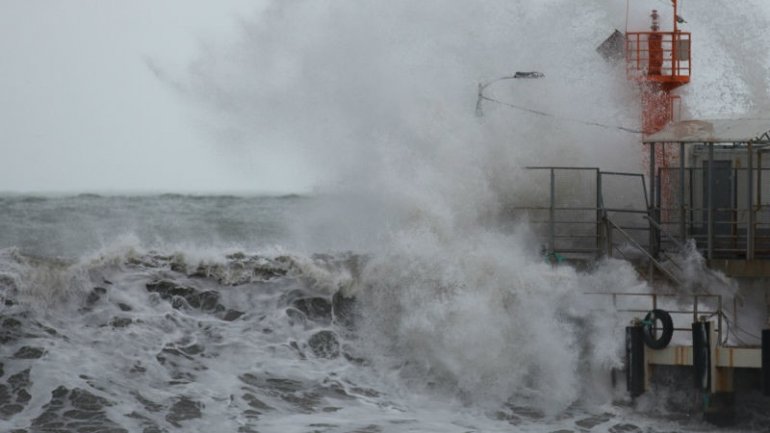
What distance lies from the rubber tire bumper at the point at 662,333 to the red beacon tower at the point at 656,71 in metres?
7.25

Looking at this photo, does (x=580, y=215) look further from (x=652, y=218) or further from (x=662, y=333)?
(x=662, y=333)

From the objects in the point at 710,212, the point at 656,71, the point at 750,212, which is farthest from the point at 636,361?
the point at 656,71

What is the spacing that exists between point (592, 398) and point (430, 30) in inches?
354

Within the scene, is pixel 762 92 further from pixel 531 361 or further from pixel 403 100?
pixel 531 361

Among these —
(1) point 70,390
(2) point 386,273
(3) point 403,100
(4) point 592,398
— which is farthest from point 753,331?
(1) point 70,390

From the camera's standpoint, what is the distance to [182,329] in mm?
18219

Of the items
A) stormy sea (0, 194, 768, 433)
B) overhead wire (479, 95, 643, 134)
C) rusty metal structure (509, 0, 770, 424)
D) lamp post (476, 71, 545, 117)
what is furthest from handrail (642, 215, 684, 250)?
overhead wire (479, 95, 643, 134)

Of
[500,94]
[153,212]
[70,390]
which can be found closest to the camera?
[70,390]

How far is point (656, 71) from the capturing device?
24.0 metres

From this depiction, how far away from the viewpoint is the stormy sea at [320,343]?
1606 centimetres

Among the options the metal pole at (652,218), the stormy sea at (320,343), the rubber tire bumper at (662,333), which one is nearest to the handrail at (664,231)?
the metal pole at (652,218)

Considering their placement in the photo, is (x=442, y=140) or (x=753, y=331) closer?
(x=753, y=331)

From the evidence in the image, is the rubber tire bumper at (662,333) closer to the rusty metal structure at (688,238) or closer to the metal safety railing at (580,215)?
the rusty metal structure at (688,238)

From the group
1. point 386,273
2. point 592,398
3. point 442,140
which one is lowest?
point 592,398
